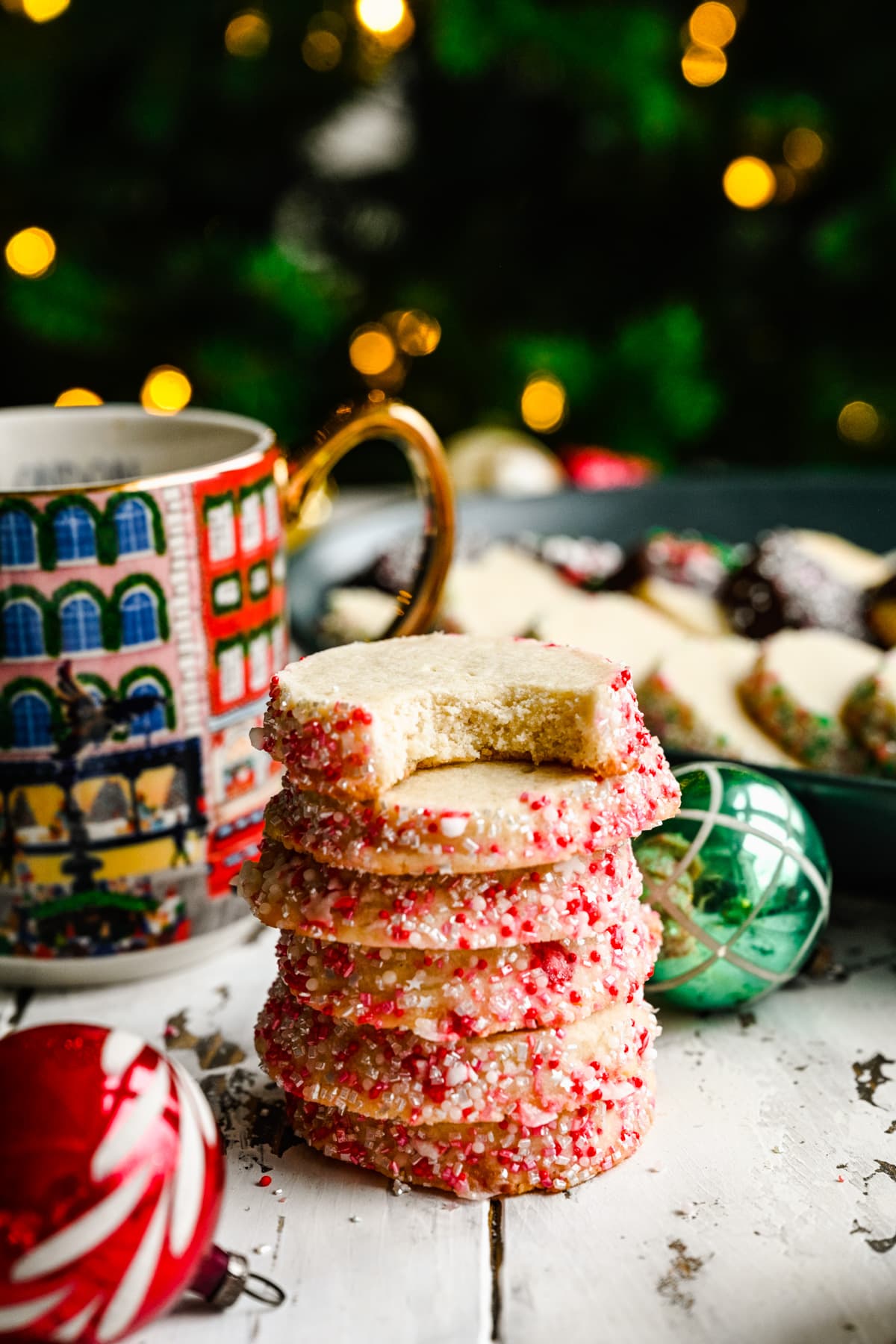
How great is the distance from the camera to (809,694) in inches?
39.3

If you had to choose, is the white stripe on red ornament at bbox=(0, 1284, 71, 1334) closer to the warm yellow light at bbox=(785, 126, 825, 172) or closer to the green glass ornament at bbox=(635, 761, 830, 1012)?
the green glass ornament at bbox=(635, 761, 830, 1012)

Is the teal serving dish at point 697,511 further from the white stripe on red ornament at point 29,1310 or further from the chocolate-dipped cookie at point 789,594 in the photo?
the white stripe on red ornament at point 29,1310

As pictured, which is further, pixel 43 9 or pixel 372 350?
pixel 372 350

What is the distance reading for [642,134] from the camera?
1720 mm

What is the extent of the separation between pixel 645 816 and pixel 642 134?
132 cm

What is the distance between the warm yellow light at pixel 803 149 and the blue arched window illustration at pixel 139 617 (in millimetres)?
1448

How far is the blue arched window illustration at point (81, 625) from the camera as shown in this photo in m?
0.82

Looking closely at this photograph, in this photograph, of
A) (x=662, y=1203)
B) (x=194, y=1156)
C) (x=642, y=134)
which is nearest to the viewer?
(x=194, y=1156)

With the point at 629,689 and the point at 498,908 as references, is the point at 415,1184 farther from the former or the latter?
the point at 629,689

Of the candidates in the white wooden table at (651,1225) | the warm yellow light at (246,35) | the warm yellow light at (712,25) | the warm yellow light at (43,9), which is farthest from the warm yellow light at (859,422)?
the white wooden table at (651,1225)

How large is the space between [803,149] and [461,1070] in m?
1.67

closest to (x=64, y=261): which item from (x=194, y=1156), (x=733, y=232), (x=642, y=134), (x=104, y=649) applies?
(x=642, y=134)

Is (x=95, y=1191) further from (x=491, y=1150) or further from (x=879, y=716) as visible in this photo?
(x=879, y=716)

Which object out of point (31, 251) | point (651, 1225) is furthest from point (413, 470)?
point (31, 251)
